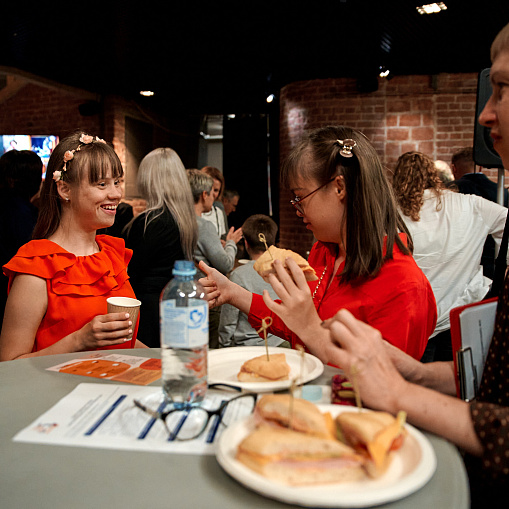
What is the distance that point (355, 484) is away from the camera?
732 mm

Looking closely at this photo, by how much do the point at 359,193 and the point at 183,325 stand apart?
2.92ft

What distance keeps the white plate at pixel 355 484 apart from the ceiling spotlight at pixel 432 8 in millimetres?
5543

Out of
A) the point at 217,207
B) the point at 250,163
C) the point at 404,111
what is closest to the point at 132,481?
the point at 217,207

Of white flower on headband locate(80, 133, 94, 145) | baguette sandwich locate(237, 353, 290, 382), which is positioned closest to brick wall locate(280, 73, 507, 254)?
white flower on headband locate(80, 133, 94, 145)

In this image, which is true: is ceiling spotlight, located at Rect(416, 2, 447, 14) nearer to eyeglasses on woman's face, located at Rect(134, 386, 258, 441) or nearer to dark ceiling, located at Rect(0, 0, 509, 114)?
→ dark ceiling, located at Rect(0, 0, 509, 114)

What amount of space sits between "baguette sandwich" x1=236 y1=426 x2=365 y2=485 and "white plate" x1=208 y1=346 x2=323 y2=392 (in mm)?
345

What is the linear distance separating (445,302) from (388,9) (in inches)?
146

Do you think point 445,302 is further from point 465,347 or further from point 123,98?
point 123,98

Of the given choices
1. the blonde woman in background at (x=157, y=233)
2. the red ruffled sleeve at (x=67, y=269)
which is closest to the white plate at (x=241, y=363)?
the red ruffled sleeve at (x=67, y=269)

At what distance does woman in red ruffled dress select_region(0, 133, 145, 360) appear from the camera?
163 cm

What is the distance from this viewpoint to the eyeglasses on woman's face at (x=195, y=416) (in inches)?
37.3

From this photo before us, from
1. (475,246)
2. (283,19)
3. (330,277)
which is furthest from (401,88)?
(330,277)

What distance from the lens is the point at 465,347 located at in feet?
3.67

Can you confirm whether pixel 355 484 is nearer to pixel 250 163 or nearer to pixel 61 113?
pixel 250 163
